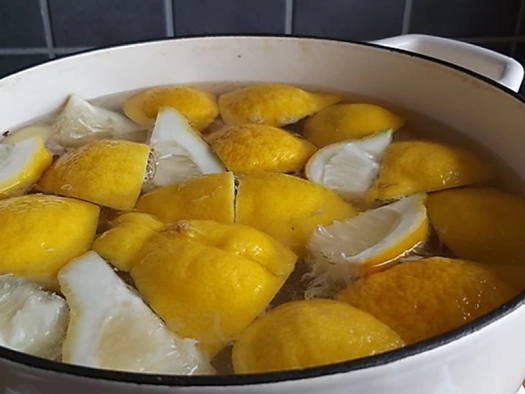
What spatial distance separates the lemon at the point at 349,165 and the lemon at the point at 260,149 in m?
0.02

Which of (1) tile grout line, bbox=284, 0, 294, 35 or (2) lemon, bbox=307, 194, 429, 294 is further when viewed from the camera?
(1) tile grout line, bbox=284, 0, 294, 35

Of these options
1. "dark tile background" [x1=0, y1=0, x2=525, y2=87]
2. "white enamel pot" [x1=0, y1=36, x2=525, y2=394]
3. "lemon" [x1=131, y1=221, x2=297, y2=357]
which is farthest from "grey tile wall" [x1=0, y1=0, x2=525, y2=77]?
"lemon" [x1=131, y1=221, x2=297, y2=357]

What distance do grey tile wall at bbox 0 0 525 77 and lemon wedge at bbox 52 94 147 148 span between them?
1.41ft

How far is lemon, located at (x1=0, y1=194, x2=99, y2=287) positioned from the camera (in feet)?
1.65

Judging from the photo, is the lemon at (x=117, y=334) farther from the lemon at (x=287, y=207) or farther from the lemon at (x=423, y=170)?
the lemon at (x=423, y=170)

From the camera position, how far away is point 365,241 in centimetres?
52

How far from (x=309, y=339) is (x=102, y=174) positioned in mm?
277

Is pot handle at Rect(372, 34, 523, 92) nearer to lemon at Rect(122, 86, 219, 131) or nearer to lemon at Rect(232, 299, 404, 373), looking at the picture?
lemon at Rect(122, 86, 219, 131)

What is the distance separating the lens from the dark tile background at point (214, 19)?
1.12m

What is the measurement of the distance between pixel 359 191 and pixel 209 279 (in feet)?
0.64

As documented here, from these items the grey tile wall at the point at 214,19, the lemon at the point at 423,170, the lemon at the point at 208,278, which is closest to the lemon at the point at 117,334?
the lemon at the point at 208,278

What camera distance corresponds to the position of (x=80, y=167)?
594 mm

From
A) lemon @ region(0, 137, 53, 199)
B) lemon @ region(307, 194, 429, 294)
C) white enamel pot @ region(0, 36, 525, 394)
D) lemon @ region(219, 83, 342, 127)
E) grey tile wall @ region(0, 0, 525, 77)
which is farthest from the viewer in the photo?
grey tile wall @ region(0, 0, 525, 77)

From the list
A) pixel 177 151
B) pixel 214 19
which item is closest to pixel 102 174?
pixel 177 151
